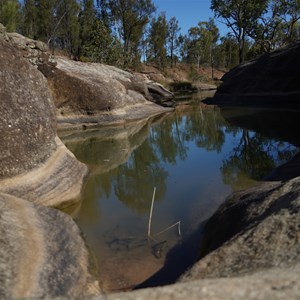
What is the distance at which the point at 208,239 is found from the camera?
203 inches

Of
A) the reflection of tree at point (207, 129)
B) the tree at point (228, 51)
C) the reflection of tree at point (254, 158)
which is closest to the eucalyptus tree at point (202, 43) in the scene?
the tree at point (228, 51)

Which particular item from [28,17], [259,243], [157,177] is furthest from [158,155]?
[28,17]

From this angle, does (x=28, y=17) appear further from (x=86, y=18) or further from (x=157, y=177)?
(x=157, y=177)

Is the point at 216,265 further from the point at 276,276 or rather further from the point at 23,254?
the point at 23,254

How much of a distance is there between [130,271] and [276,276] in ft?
8.73

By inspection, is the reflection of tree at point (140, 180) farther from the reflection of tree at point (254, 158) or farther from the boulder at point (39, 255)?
the boulder at point (39, 255)

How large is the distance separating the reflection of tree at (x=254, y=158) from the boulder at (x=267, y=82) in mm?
8007

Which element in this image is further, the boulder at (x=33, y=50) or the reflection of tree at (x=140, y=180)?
the boulder at (x=33, y=50)

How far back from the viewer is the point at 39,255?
393cm

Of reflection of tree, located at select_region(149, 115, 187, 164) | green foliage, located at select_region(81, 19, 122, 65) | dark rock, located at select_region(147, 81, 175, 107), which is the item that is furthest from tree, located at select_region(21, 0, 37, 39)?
reflection of tree, located at select_region(149, 115, 187, 164)

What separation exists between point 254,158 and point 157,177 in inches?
125

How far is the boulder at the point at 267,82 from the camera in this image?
2097 centimetres

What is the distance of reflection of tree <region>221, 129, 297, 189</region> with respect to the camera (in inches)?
344

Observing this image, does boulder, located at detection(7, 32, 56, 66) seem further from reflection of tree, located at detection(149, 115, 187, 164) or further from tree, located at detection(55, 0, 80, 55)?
tree, located at detection(55, 0, 80, 55)
